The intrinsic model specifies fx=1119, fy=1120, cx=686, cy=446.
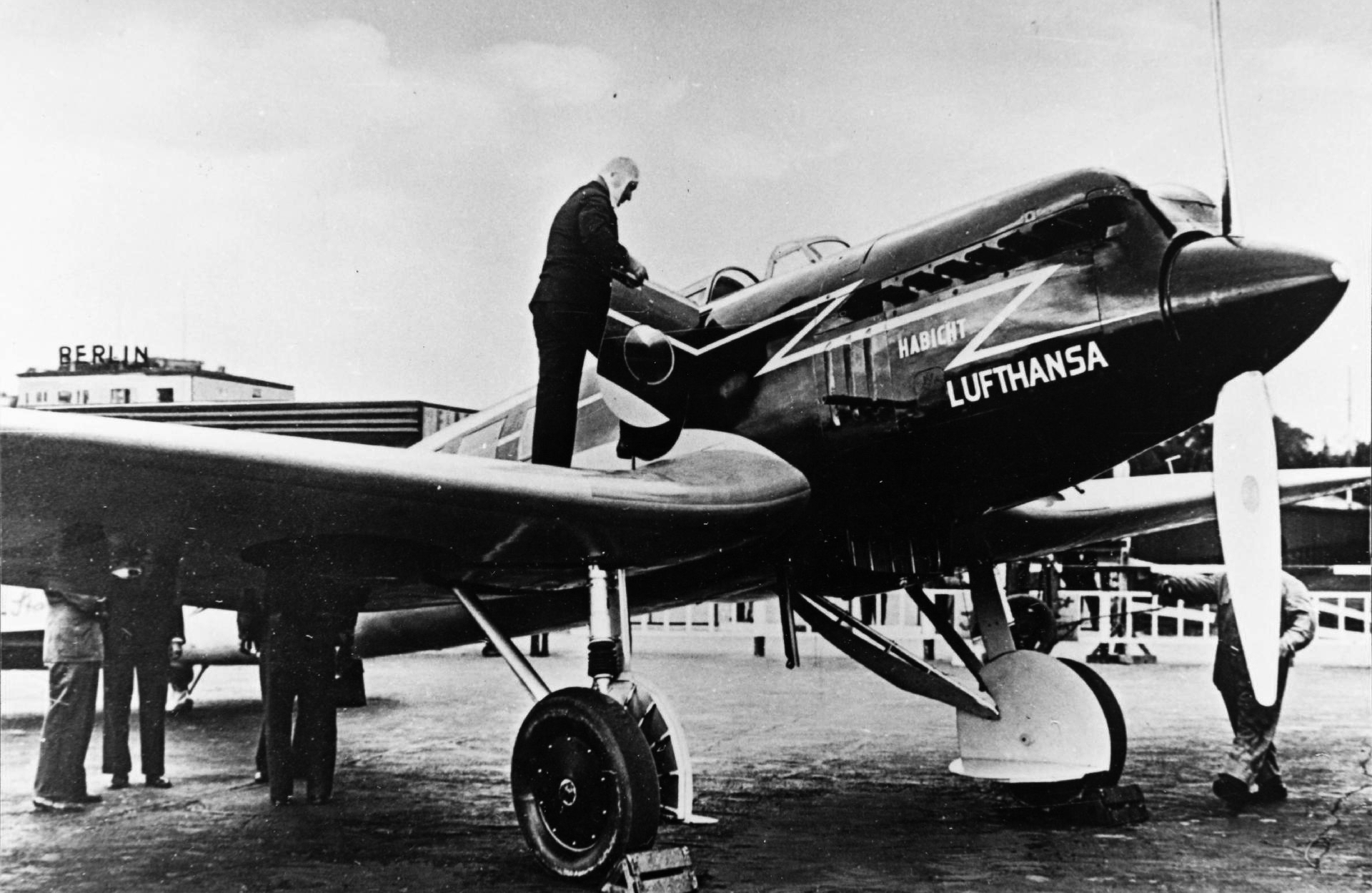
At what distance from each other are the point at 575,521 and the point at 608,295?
3.47 ft

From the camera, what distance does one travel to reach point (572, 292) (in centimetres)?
484

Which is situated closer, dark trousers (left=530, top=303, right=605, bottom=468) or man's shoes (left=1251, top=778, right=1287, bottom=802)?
dark trousers (left=530, top=303, right=605, bottom=468)

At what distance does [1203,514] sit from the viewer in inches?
281

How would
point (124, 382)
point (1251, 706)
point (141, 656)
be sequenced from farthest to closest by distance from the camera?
point (124, 382)
point (141, 656)
point (1251, 706)

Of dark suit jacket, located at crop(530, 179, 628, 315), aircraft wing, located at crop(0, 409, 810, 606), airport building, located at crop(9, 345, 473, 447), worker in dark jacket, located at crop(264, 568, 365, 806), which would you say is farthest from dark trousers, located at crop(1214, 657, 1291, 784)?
airport building, located at crop(9, 345, 473, 447)

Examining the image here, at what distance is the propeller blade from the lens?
4094 millimetres

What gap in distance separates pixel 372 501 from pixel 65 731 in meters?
2.93

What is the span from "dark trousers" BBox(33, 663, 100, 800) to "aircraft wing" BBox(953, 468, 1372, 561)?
4.99 meters

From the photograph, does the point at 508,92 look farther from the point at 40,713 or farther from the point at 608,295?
the point at 40,713

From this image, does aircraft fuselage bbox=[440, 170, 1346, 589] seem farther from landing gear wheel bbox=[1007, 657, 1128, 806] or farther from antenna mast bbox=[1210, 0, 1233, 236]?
landing gear wheel bbox=[1007, 657, 1128, 806]

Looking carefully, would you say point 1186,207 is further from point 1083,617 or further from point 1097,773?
point 1083,617

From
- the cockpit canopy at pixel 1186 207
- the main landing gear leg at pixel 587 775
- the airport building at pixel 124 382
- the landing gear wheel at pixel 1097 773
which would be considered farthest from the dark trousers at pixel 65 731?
the cockpit canopy at pixel 1186 207

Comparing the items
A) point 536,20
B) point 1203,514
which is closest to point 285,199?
point 536,20

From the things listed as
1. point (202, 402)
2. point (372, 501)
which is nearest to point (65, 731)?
point (372, 501)
